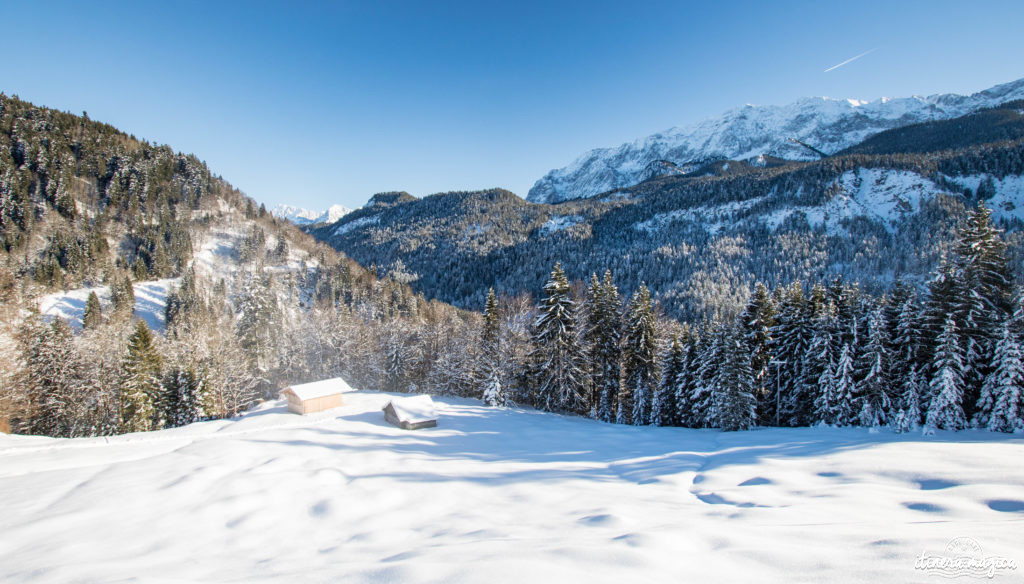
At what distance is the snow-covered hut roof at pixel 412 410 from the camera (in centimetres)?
2497

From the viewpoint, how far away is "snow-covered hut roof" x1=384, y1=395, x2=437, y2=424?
25.0m

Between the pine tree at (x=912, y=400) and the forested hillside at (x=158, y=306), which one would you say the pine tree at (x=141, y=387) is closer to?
the forested hillside at (x=158, y=306)

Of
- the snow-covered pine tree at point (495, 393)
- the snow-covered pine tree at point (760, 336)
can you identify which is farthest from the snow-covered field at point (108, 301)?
the snow-covered pine tree at point (760, 336)

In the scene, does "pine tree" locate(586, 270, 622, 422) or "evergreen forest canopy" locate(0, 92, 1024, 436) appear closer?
"evergreen forest canopy" locate(0, 92, 1024, 436)

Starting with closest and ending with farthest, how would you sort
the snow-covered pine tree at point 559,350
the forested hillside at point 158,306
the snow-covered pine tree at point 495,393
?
the forested hillside at point 158,306 → the snow-covered pine tree at point 559,350 → the snow-covered pine tree at point 495,393

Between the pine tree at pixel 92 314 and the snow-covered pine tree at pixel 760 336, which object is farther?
the pine tree at pixel 92 314

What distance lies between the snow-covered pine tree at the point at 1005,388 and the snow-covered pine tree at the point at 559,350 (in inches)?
860

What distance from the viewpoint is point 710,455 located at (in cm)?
1494

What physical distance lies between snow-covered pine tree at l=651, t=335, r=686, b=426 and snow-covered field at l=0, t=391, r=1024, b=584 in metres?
14.7

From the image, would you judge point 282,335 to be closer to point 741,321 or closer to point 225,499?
point 225,499

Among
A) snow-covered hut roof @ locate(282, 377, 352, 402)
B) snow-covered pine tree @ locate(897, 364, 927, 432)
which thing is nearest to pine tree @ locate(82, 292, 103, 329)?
snow-covered hut roof @ locate(282, 377, 352, 402)

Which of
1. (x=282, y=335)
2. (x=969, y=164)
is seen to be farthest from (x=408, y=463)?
(x=969, y=164)

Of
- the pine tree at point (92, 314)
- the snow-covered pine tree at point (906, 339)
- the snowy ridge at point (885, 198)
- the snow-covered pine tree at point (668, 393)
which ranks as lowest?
the snow-covered pine tree at point (668, 393)

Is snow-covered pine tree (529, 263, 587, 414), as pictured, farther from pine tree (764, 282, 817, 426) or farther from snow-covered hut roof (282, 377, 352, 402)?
snow-covered hut roof (282, 377, 352, 402)
